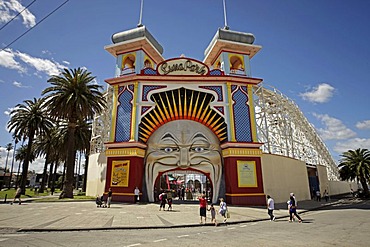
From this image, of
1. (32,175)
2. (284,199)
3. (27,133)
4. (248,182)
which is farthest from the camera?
(32,175)

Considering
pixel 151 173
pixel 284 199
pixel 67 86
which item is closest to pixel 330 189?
pixel 284 199

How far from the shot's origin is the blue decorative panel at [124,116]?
2291cm

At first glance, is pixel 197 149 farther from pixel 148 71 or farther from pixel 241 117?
pixel 148 71

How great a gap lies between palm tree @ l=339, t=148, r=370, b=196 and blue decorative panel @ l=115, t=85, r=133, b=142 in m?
35.0

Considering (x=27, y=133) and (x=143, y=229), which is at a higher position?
(x=27, y=133)

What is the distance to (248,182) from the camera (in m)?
21.8

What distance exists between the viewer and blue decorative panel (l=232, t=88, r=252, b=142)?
75.7ft

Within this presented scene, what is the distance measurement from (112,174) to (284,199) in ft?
57.8

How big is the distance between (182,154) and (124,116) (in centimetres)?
697

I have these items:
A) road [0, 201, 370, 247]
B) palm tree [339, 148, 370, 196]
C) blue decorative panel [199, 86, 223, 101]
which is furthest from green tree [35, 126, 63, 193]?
palm tree [339, 148, 370, 196]

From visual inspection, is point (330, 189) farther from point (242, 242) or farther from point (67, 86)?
point (67, 86)

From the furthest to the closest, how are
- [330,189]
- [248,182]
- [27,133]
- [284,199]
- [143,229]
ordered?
[330,189], [27,133], [284,199], [248,182], [143,229]

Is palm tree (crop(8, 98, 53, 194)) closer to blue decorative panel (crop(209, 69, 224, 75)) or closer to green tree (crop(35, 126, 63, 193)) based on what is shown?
green tree (crop(35, 126, 63, 193))

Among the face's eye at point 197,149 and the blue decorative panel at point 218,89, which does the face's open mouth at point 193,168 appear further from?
the blue decorative panel at point 218,89
